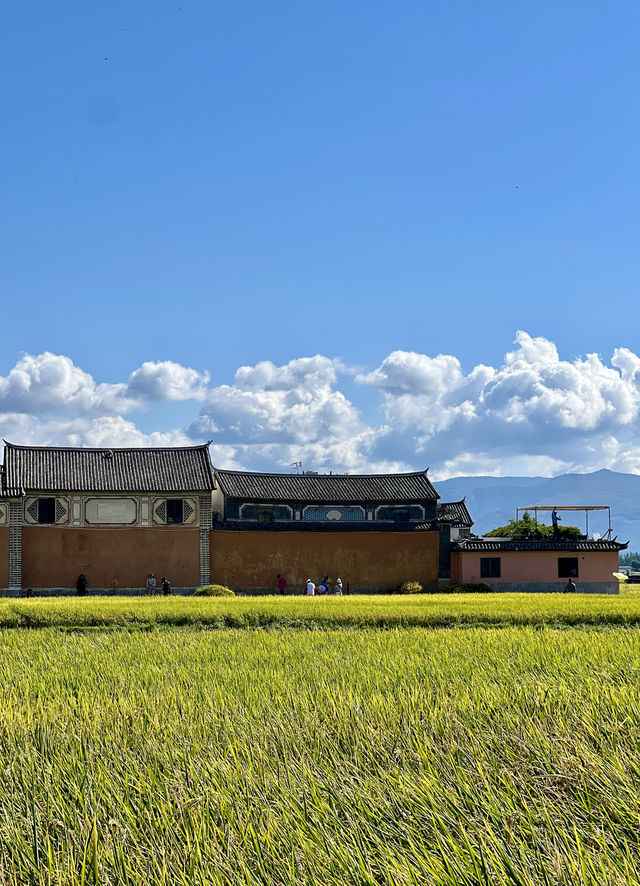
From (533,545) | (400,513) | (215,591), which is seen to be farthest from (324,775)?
(533,545)

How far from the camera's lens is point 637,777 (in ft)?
16.8

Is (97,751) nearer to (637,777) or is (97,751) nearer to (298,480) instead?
(637,777)

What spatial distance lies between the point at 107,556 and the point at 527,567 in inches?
672

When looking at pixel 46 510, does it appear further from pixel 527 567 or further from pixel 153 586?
pixel 527 567

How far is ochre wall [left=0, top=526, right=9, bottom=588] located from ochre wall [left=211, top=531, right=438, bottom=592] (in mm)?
7571

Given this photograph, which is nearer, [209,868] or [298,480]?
[209,868]

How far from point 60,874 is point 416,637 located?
10808mm

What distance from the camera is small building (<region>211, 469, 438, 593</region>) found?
113 feet

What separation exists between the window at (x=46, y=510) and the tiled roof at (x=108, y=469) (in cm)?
43

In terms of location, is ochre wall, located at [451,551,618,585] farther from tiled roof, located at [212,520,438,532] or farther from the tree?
the tree

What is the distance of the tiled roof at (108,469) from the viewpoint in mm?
33875

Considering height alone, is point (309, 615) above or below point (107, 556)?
below

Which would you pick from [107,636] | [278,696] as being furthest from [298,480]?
[278,696]

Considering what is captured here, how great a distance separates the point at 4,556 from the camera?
105 ft
